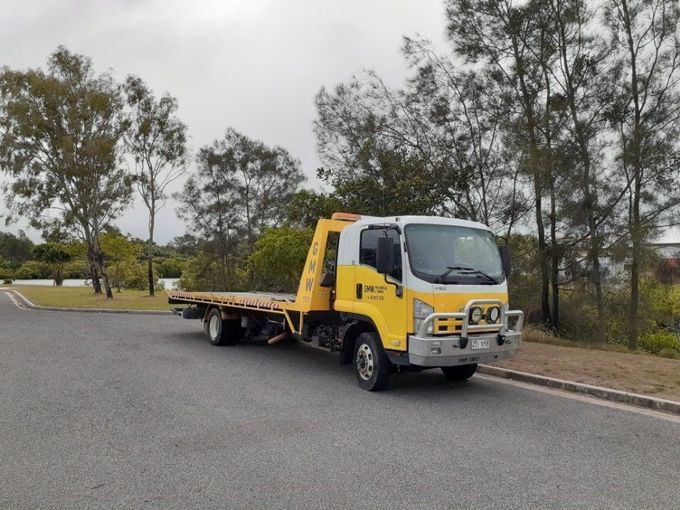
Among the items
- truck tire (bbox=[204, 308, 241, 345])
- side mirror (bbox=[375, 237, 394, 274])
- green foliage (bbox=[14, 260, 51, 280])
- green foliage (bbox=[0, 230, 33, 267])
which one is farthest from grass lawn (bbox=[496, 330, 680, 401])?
green foliage (bbox=[0, 230, 33, 267])

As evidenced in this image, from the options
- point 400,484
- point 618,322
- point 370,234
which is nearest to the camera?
point 400,484

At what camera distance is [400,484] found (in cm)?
407

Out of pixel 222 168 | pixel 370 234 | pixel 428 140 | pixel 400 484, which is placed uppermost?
pixel 222 168

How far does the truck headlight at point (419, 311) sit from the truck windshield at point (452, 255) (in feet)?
1.04

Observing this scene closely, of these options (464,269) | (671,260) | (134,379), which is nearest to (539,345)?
(464,269)

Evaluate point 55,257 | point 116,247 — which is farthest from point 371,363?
point 55,257

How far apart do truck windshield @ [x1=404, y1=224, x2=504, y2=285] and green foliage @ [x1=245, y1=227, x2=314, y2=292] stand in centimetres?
1117

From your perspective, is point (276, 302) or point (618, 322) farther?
point (618, 322)

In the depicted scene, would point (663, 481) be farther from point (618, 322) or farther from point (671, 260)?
point (618, 322)

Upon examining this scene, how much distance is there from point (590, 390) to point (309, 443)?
14.3 feet

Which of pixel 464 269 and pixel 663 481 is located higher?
pixel 464 269

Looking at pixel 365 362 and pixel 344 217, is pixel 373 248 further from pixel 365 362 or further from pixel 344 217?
pixel 365 362

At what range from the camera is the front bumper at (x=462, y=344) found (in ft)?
21.2

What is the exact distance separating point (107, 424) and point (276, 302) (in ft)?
Answer: 13.4
